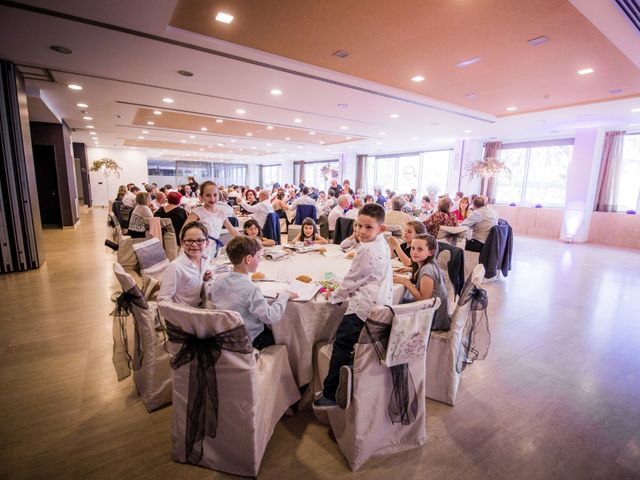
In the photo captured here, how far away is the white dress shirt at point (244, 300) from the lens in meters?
1.68

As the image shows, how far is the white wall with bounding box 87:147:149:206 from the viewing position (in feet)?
55.4

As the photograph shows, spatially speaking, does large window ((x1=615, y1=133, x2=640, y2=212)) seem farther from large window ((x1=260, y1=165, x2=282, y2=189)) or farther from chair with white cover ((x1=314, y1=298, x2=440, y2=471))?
large window ((x1=260, y1=165, x2=282, y2=189))

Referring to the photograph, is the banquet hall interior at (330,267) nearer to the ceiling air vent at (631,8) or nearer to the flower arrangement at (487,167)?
the ceiling air vent at (631,8)

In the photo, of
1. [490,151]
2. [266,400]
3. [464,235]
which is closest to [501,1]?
[464,235]

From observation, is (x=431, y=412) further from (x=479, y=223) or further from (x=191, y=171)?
(x=191, y=171)

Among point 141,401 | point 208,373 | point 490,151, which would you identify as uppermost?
point 490,151

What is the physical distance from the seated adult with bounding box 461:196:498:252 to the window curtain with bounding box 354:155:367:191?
36.9ft

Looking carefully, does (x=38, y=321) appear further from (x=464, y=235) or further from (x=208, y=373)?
(x=464, y=235)

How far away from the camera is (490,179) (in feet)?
36.2

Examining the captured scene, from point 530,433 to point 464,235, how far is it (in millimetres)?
3244

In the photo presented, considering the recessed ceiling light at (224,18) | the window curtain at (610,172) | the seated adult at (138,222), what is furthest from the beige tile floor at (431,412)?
the window curtain at (610,172)

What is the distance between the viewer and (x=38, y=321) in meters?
3.33

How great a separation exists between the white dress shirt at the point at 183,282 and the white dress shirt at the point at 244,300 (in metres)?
0.39

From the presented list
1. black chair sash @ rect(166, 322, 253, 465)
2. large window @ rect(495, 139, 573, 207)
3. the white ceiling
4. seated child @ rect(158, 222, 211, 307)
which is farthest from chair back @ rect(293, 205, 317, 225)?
large window @ rect(495, 139, 573, 207)
